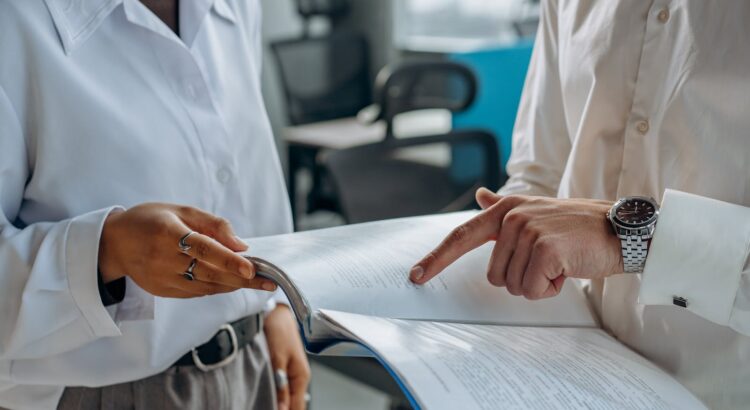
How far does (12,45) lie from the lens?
3.22 ft

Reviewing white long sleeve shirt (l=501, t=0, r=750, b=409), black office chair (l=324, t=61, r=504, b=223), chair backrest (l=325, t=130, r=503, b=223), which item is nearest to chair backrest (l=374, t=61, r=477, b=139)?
black office chair (l=324, t=61, r=504, b=223)

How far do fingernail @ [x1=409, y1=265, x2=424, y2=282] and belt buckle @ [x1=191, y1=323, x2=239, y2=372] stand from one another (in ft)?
1.17

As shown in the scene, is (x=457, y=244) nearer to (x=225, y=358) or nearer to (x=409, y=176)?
(x=225, y=358)

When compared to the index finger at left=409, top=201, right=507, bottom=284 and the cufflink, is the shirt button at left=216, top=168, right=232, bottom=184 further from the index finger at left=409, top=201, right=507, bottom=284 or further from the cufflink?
the cufflink

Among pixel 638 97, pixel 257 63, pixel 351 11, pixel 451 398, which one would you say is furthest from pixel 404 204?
pixel 351 11

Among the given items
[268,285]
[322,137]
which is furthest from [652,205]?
[322,137]

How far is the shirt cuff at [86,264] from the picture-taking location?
98 cm

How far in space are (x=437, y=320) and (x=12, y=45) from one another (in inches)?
22.5

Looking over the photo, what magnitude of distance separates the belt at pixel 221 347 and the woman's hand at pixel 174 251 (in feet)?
0.70

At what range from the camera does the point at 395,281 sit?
929 millimetres

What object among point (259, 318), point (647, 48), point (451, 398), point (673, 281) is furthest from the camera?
point (259, 318)

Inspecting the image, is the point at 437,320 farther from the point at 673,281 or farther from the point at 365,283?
the point at 673,281

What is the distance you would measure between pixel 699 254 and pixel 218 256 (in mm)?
494

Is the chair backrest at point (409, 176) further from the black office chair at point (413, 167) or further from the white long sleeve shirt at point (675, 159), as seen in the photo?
the white long sleeve shirt at point (675, 159)
